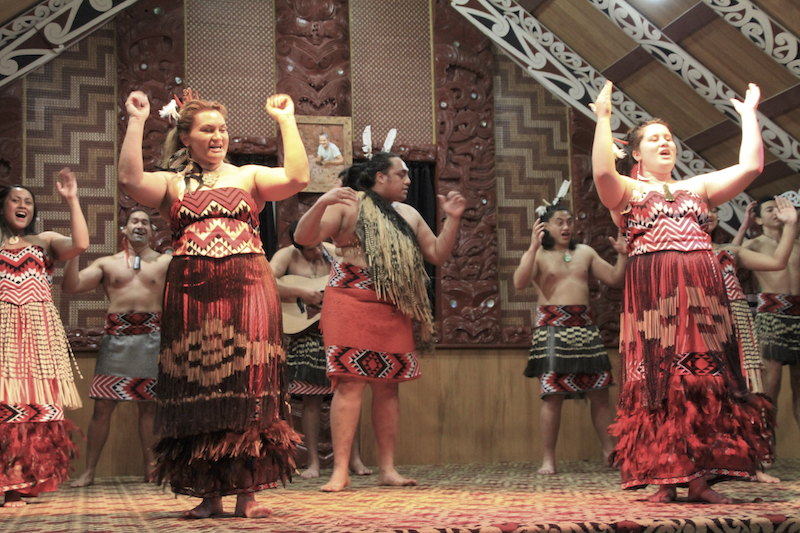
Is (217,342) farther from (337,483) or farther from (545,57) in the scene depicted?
(545,57)

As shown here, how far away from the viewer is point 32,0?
5.23 meters

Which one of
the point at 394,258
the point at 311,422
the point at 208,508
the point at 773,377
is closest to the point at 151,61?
the point at 311,422

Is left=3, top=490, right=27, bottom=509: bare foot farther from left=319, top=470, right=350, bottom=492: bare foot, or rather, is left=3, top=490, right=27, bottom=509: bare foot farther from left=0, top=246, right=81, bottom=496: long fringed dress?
left=319, top=470, right=350, bottom=492: bare foot

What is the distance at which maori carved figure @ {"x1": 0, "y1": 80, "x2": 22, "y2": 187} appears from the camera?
548 centimetres

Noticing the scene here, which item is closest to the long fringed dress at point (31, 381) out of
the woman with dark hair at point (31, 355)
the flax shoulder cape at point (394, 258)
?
the woman with dark hair at point (31, 355)

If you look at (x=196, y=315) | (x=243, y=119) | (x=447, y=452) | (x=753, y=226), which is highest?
(x=243, y=119)

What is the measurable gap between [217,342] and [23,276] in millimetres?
1576

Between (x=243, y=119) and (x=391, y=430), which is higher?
(x=243, y=119)

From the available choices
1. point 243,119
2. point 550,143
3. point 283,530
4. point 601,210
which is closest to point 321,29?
point 243,119

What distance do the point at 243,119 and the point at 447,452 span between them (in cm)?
Answer: 271

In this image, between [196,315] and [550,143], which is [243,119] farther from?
[196,315]

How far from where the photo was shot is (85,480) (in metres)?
4.70

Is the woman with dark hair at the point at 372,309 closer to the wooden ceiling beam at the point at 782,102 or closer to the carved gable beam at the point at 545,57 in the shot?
the wooden ceiling beam at the point at 782,102

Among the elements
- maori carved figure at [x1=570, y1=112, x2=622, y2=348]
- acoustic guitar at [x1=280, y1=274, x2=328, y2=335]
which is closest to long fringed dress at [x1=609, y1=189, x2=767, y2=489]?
acoustic guitar at [x1=280, y1=274, x2=328, y2=335]
